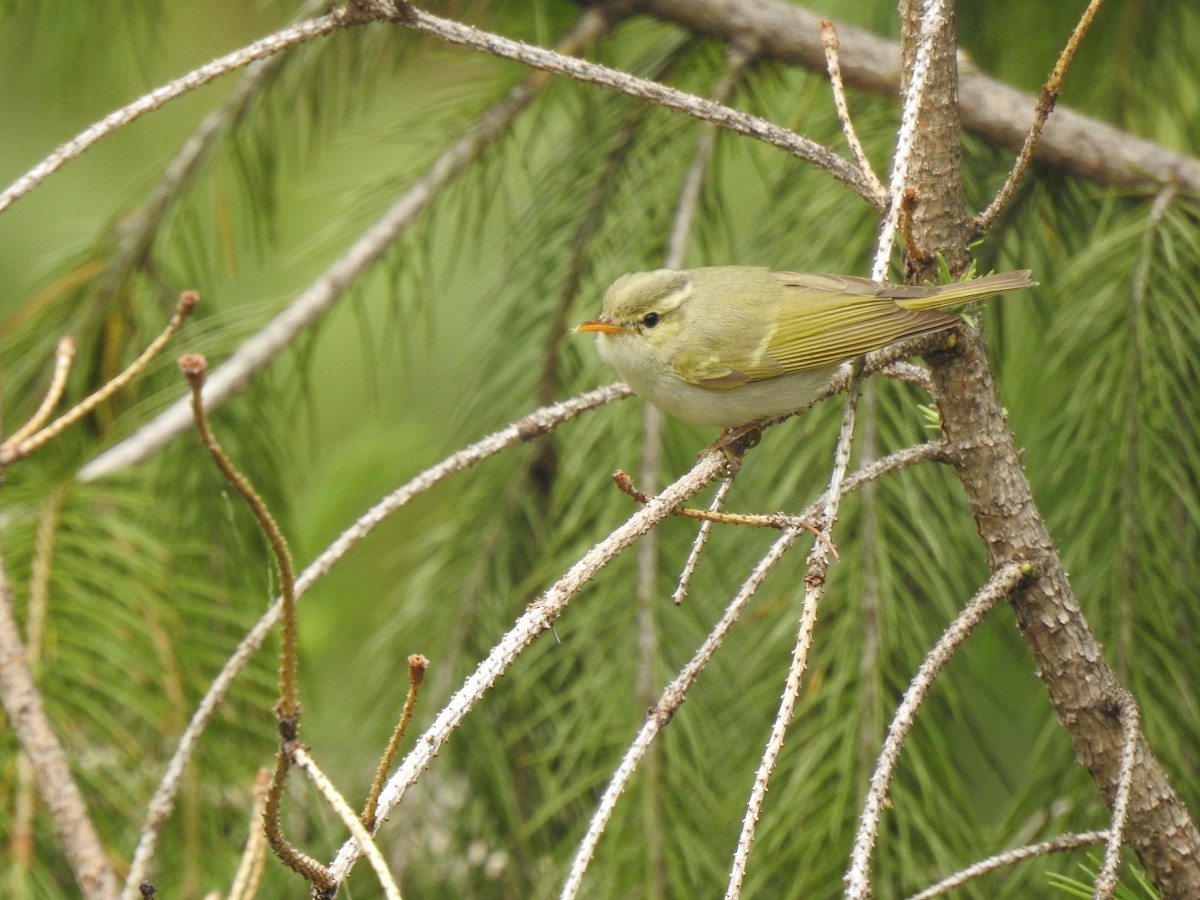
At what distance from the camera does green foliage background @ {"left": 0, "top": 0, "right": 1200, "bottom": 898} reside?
163 centimetres

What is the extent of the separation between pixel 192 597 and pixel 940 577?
107 centimetres

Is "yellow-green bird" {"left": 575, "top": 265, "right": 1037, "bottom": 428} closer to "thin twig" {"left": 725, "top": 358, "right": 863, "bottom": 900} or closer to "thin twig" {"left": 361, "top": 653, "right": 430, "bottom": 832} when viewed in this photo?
"thin twig" {"left": 725, "top": 358, "right": 863, "bottom": 900}

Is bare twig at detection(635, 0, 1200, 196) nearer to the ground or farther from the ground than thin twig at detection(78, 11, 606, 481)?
farther from the ground

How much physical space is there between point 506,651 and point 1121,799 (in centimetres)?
55

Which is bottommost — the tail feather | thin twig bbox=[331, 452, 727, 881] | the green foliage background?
the green foliage background

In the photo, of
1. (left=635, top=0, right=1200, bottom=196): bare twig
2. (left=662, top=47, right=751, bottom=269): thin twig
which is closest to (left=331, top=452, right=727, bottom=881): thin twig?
(left=662, top=47, right=751, bottom=269): thin twig

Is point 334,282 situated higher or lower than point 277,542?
lower

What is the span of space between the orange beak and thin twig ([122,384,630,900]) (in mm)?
516

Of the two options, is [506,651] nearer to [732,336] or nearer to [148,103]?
[148,103]

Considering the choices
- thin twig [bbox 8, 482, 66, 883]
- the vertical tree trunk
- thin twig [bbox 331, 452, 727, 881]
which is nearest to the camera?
thin twig [bbox 331, 452, 727, 881]

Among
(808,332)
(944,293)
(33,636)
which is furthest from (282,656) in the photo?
(808,332)

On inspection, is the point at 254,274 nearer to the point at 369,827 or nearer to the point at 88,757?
the point at 88,757

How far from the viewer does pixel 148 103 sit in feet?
3.76

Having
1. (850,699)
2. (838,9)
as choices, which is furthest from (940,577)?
(838,9)
